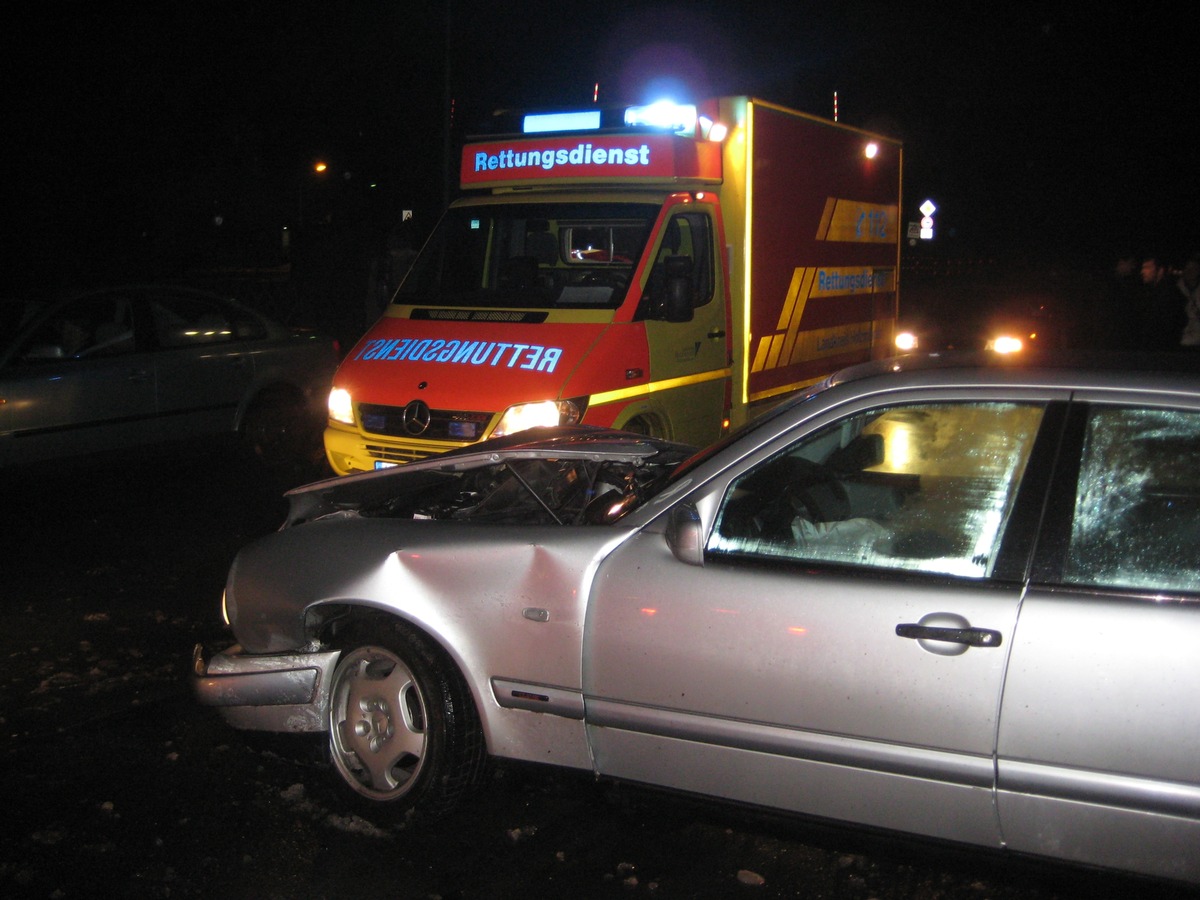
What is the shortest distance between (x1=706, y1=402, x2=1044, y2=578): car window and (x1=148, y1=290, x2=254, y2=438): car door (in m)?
6.50

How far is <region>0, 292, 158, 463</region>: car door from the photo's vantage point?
8125mm

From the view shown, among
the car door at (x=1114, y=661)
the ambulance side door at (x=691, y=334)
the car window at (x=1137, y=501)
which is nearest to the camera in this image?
the car door at (x=1114, y=661)

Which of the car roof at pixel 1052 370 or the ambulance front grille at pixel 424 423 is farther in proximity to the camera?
the ambulance front grille at pixel 424 423

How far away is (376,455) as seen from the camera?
7.13 m

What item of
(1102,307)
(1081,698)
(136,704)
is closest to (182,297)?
(136,704)

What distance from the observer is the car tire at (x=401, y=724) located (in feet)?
12.2

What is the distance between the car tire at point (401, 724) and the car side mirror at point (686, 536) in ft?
2.88

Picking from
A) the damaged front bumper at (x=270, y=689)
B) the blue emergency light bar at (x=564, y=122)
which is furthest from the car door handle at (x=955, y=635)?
the blue emergency light bar at (x=564, y=122)

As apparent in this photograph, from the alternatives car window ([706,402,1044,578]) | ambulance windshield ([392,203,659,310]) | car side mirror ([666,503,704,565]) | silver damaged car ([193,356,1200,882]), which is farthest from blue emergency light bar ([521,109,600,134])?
car side mirror ([666,503,704,565])

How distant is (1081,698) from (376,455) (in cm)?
496

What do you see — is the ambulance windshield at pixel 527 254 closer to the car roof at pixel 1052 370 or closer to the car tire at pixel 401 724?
the car tire at pixel 401 724

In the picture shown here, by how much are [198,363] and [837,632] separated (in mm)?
7192

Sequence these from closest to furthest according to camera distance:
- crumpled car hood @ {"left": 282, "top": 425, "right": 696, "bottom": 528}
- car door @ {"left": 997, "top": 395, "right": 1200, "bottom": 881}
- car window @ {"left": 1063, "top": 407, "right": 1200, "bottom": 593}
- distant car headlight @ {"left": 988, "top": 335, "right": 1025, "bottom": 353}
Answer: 1. car door @ {"left": 997, "top": 395, "right": 1200, "bottom": 881}
2. car window @ {"left": 1063, "top": 407, "right": 1200, "bottom": 593}
3. crumpled car hood @ {"left": 282, "top": 425, "right": 696, "bottom": 528}
4. distant car headlight @ {"left": 988, "top": 335, "right": 1025, "bottom": 353}

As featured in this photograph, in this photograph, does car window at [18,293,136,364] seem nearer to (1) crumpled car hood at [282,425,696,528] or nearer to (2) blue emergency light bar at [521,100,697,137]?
(2) blue emergency light bar at [521,100,697,137]
